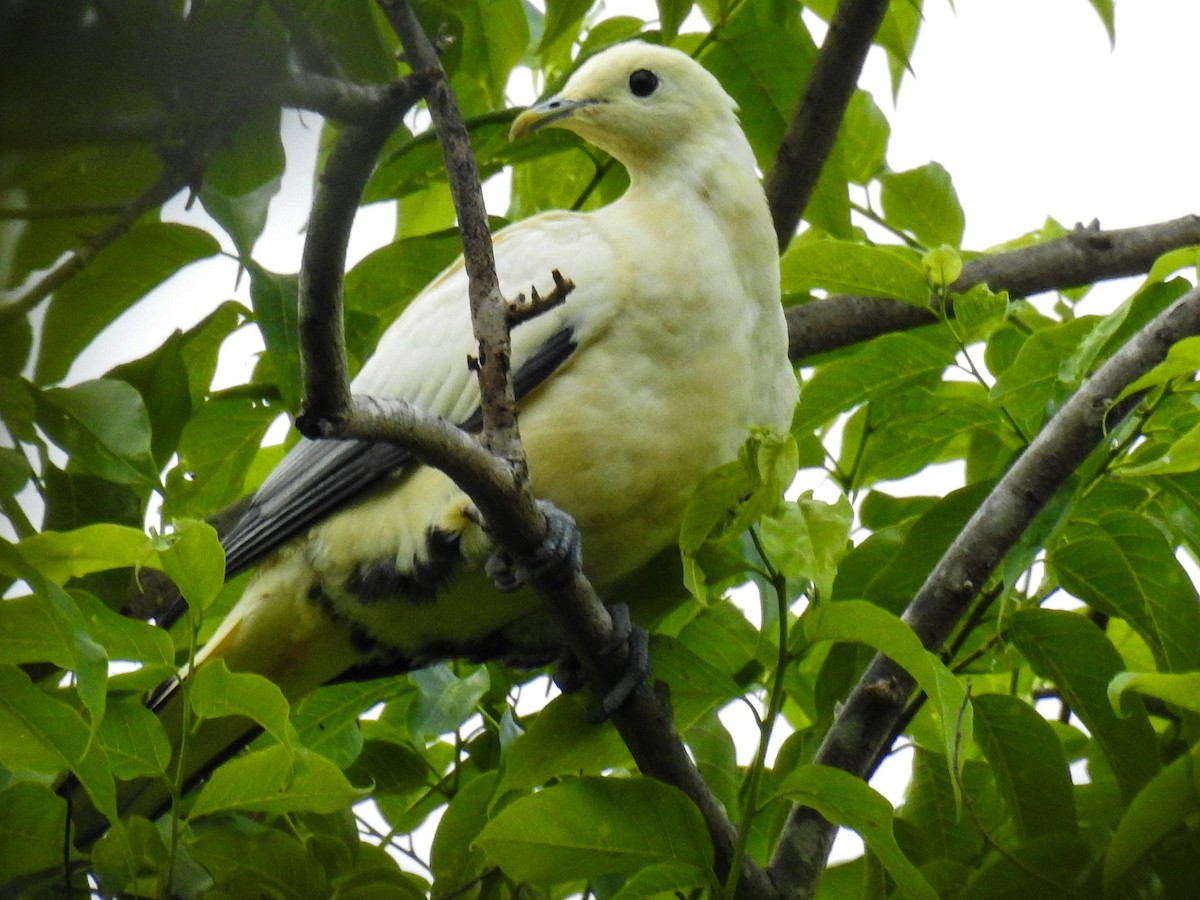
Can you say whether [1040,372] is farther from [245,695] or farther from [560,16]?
[245,695]

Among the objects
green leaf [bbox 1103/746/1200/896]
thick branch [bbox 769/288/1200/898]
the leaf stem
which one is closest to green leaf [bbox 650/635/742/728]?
thick branch [bbox 769/288/1200/898]

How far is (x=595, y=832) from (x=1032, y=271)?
7.97 ft

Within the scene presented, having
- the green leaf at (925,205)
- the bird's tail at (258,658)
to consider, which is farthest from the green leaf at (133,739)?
the green leaf at (925,205)

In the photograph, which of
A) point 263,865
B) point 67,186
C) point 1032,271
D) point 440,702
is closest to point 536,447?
point 440,702

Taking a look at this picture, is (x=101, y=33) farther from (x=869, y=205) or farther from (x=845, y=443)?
(x=869, y=205)

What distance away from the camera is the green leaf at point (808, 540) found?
2084 millimetres

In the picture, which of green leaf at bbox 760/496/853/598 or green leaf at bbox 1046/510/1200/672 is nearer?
green leaf at bbox 760/496/853/598

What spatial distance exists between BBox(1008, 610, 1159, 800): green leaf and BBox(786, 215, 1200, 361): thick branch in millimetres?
1471

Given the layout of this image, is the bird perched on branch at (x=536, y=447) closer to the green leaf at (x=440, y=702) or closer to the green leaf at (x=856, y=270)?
the green leaf at (x=440, y=702)

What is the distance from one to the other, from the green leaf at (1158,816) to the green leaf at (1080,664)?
402 mm

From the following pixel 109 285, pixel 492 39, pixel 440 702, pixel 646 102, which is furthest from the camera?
pixel 646 102

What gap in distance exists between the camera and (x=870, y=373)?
111 inches

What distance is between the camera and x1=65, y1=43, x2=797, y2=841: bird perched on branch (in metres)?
3.09

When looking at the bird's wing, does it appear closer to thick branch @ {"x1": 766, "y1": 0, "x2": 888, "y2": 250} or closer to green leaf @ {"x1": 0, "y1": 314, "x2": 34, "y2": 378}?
thick branch @ {"x1": 766, "y1": 0, "x2": 888, "y2": 250}
